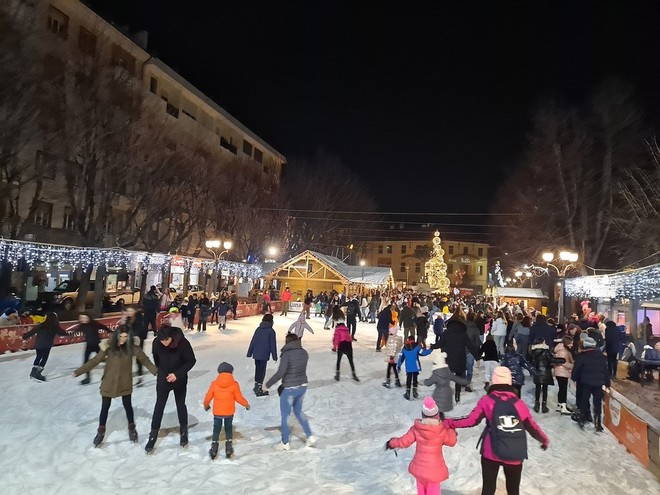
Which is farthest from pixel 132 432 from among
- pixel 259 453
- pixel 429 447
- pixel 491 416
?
pixel 491 416

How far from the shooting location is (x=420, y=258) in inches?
3597

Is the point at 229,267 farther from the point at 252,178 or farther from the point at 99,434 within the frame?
the point at 99,434

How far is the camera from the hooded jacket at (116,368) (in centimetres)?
627

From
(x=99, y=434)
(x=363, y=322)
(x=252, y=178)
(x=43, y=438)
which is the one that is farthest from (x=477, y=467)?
(x=252, y=178)

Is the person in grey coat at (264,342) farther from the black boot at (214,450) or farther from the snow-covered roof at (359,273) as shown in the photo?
the snow-covered roof at (359,273)

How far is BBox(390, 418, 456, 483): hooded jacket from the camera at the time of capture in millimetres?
4250

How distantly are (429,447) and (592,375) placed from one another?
4.78 m

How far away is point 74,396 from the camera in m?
8.41

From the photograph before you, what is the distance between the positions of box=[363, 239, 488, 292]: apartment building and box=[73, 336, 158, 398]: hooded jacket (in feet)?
276

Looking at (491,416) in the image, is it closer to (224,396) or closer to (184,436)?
(224,396)

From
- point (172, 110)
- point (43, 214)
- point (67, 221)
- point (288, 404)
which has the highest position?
point (172, 110)

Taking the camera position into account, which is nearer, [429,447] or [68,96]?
[429,447]

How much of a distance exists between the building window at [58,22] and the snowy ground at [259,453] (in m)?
24.6

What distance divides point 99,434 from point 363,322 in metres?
20.1
